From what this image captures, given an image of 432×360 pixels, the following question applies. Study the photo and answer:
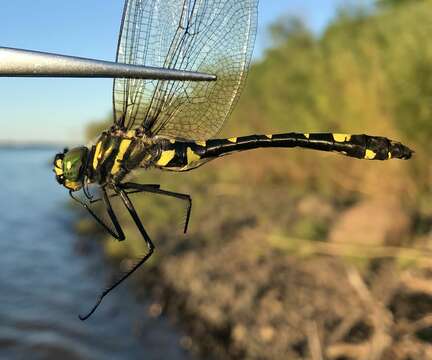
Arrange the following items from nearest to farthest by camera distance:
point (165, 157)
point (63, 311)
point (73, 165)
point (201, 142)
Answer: point (73, 165), point (165, 157), point (201, 142), point (63, 311)

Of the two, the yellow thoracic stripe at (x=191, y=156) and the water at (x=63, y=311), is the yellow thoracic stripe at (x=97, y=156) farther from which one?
the water at (x=63, y=311)

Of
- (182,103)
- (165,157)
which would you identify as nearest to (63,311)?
(182,103)

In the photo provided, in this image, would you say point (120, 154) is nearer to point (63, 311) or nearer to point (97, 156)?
point (97, 156)

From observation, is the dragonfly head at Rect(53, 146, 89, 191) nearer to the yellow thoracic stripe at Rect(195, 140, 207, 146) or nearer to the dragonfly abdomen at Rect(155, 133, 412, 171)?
the dragonfly abdomen at Rect(155, 133, 412, 171)

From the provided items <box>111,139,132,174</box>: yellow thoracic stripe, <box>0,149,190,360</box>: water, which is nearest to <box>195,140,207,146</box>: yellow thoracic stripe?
<box>111,139,132,174</box>: yellow thoracic stripe

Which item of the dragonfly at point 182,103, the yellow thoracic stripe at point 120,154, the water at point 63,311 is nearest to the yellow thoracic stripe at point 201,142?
the dragonfly at point 182,103
